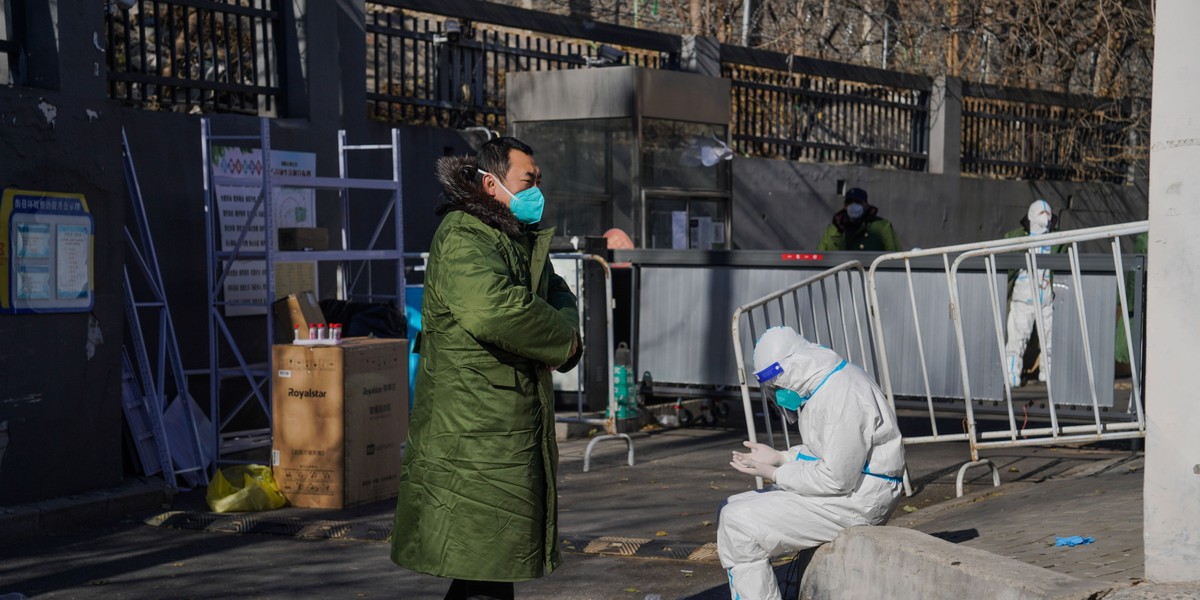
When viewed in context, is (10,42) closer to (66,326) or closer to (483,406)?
(66,326)

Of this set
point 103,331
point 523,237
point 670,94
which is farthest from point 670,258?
point 523,237

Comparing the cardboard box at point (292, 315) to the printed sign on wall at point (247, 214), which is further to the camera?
the printed sign on wall at point (247, 214)

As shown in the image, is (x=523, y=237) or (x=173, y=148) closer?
(x=523, y=237)

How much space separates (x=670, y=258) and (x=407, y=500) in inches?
257

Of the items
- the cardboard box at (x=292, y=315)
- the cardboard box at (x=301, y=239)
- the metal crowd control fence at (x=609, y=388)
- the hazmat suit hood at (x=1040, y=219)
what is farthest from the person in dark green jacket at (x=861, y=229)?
the cardboard box at (x=292, y=315)

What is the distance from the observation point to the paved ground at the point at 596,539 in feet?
20.0

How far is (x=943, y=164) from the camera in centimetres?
1884

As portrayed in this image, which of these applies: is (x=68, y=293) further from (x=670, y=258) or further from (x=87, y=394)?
(x=670, y=258)

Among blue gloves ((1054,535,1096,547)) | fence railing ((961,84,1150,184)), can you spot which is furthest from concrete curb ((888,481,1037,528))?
fence railing ((961,84,1150,184))

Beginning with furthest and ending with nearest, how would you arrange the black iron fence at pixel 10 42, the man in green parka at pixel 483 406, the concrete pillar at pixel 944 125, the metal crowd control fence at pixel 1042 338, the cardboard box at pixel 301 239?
1. the concrete pillar at pixel 944 125
2. the cardboard box at pixel 301 239
3. the metal crowd control fence at pixel 1042 338
4. the black iron fence at pixel 10 42
5. the man in green parka at pixel 483 406

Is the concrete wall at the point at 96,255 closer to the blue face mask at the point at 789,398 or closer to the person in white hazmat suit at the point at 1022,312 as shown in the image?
the blue face mask at the point at 789,398

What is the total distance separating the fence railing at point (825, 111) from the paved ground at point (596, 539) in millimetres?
7620

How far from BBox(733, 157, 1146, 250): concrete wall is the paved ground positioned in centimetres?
682

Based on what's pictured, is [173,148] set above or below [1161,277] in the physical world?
above
